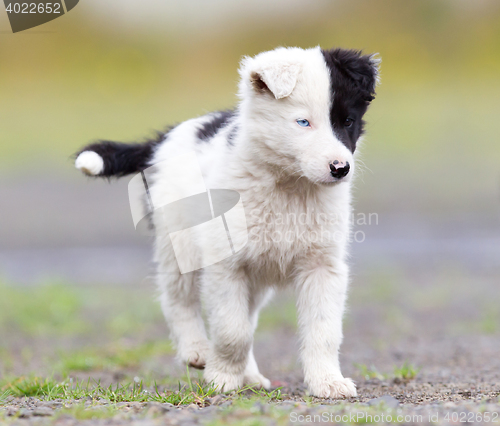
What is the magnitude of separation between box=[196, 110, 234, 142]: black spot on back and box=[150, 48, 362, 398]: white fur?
381 millimetres

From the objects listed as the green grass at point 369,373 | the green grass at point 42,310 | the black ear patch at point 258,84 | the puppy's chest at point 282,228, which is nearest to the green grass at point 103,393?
the puppy's chest at point 282,228

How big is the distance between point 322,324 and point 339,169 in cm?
91

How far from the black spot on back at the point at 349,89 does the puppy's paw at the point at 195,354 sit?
1.66 meters

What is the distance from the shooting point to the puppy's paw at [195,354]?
4.14m

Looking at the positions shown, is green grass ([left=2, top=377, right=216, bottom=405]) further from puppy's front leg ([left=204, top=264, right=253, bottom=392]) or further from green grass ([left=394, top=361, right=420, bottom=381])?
green grass ([left=394, top=361, right=420, bottom=381])

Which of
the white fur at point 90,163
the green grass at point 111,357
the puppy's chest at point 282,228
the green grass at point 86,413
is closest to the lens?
the green grass at point 86,413

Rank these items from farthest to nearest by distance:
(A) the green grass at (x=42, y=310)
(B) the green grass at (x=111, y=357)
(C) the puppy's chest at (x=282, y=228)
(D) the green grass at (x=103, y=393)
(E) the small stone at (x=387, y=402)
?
(A) the green grass at (x=42, y=310), (B) the green grass at (x=111, y=357), (C) the puppy's chest at (x=282, y=228), (D) the green grass at (x=103, y=393), (E) the small stone at (x=387, y=402)

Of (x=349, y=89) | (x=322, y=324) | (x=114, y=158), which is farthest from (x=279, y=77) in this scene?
(x=114, y=158)

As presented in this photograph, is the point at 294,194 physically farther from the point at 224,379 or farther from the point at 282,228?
the point at 224,379

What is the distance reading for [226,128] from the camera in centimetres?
407

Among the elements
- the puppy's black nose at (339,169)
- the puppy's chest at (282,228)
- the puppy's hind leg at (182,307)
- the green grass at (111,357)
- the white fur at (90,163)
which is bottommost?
the green grass at (111,357)

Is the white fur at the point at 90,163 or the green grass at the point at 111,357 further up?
the white fur at the point at 90,163

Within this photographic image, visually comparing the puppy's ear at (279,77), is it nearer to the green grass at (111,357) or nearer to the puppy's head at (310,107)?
the puppy's head at (310,107)

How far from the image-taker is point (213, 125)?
14.4 ft
